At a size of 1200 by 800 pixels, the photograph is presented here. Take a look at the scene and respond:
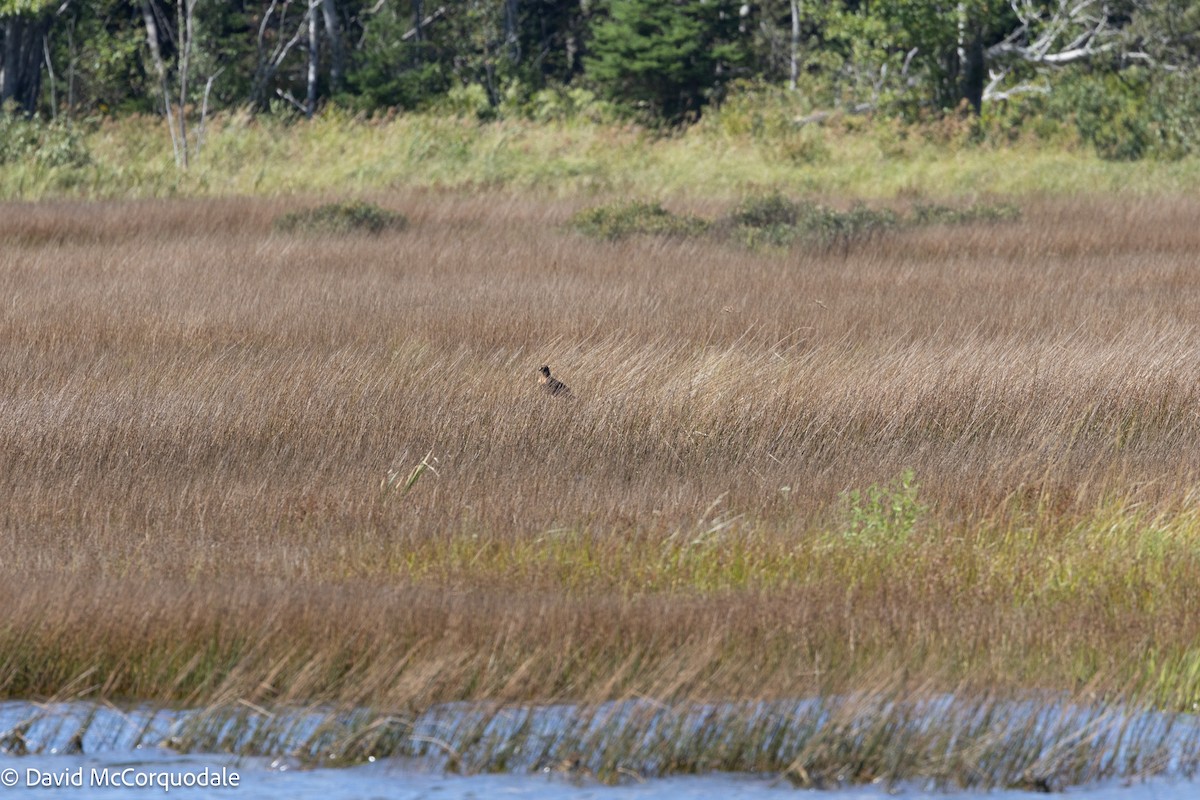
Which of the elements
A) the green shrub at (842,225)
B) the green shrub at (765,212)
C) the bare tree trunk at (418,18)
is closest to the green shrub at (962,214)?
the green shrub at (842,225)

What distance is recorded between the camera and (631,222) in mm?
16672

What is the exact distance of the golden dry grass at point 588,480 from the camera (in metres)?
4.71

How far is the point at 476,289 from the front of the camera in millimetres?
12625

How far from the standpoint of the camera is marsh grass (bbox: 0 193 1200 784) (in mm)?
4680

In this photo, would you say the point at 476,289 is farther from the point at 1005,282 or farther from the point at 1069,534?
the point at 1069,534

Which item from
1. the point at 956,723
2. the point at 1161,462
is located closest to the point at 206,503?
the point at 956,723

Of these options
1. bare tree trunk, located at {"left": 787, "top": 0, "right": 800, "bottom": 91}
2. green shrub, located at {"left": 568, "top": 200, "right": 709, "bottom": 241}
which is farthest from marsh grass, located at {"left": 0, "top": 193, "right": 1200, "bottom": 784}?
bare tree trunk, located at {"left": 787, "top": 0, "right": 800, "bottom": 91}

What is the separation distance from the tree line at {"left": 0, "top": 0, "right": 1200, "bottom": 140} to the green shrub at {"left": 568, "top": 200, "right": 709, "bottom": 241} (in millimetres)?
11122

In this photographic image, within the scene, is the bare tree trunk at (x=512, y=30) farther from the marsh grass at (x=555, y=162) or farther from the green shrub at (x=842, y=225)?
the green shrub at (x=842, y=225)

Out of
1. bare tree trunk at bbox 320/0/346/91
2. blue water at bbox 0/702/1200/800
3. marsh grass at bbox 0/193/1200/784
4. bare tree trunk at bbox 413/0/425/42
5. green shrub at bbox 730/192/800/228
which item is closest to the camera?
blue water at bbox 0/702/1200/800

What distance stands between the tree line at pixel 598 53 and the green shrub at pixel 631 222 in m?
11.1

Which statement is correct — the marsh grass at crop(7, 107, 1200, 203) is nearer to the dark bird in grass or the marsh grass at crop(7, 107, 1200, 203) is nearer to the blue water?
the dark bird in grass

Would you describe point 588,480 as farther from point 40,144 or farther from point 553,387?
point 40,144

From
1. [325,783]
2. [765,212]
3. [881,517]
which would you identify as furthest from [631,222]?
[325,783]
